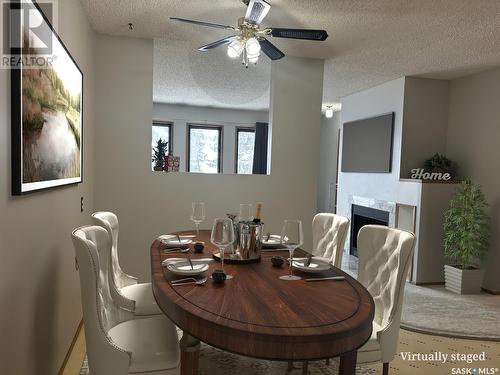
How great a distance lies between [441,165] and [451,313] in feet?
6.44

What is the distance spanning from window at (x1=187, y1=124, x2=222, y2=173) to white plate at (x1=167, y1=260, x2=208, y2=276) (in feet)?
21.4

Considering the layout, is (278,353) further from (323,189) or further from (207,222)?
(323,189)

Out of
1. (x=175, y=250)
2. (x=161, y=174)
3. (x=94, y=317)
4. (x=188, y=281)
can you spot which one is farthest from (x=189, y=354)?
(x=161, y=174)

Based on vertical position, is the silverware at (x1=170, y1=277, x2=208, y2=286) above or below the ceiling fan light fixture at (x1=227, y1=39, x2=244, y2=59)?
below

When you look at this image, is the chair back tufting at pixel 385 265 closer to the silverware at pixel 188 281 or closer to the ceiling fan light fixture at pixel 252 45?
the silverware at pixel 188 281

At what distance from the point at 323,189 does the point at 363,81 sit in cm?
364

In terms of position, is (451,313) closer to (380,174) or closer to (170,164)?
(380,174)

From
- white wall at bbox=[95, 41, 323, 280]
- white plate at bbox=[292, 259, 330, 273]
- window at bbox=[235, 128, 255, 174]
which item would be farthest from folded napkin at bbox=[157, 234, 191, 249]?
window at bbox=[235, 128, 255, 174]

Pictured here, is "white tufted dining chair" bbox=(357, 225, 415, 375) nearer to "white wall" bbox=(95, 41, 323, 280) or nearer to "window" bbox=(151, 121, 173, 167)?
"white wall" bbox=(95, 41, 323, 280)

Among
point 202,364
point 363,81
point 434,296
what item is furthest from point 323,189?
point 202,364

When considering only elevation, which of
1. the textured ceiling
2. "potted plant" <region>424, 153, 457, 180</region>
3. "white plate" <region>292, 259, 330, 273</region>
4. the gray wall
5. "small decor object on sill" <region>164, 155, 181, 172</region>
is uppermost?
the textured ceiling

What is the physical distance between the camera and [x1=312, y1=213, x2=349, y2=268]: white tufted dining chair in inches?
104

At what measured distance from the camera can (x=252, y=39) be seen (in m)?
2.57

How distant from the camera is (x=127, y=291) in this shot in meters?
2.38
